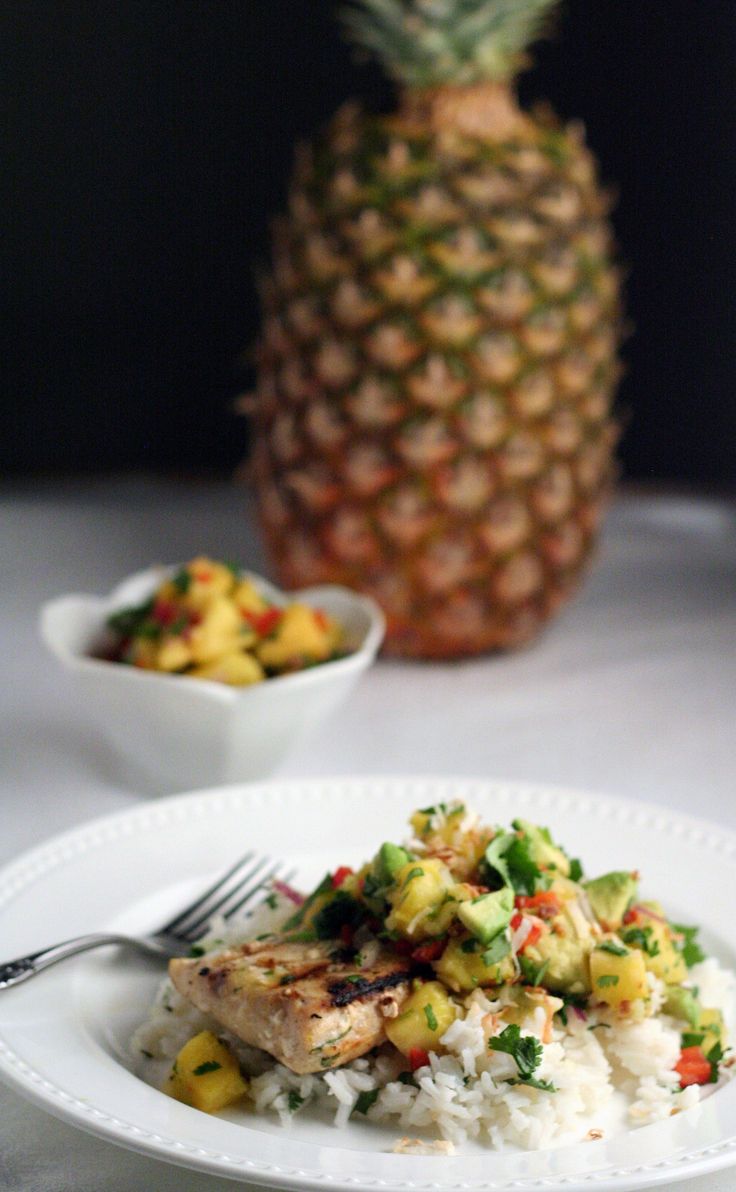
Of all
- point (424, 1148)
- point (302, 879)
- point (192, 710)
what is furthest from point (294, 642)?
point (424, 1148)

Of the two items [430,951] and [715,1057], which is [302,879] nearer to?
[430,951]

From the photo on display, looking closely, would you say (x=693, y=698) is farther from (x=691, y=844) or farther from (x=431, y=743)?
(x=691, y=844)

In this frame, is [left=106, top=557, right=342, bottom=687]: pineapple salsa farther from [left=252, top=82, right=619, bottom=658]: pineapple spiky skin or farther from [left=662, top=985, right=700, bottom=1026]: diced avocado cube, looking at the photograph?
[left=662, top=985, right=700, bottom=1026]: diced avocado cube

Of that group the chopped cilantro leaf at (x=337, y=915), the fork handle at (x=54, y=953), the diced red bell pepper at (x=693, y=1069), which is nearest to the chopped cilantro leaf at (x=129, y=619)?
the fork handle at (x=54, y=953)

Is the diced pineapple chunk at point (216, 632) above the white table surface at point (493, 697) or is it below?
above

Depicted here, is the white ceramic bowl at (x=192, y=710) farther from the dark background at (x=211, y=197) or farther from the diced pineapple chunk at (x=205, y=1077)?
the dark background at (x=211, y=197)

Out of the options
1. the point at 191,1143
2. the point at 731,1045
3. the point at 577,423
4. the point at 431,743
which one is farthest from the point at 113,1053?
the point at 577,423

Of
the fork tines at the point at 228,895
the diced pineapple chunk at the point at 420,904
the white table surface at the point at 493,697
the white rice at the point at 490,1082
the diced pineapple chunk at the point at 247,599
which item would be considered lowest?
the white table surface at the point at 493,697

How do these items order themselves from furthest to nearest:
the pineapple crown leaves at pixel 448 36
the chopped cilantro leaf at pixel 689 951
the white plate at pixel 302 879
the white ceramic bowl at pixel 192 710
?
the pineapple crown leaves at pixel 448 36 < the white ceramic bowl at pixel 192 710 < the chopped cilantro leaf at pixel 689 951 < the white plate at pixel 302 879
